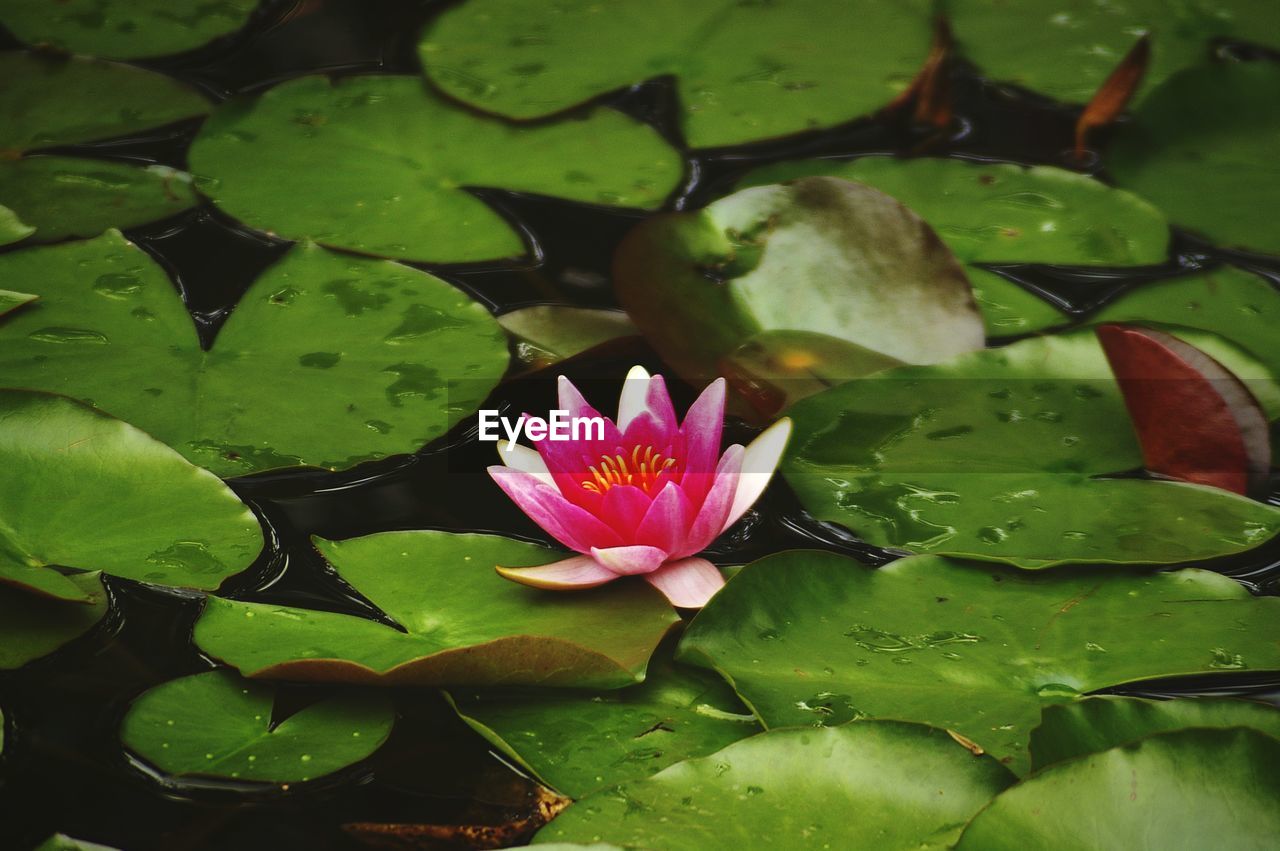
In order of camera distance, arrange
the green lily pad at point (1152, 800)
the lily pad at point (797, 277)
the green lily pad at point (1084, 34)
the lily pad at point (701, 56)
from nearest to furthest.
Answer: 1. the green lily pad at point (1152, 800)
2. the lily pad at point (797, 277)
3. the lily pad at point (701, 56)
4. the green lily pad at point (1084, 34)

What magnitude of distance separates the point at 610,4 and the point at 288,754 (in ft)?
6.12

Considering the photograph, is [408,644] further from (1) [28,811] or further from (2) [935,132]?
(2) [935,132]

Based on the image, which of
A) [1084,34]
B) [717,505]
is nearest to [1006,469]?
[717,505]

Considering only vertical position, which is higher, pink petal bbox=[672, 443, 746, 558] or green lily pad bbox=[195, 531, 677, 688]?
pink petal bbox=[672, 443, 746, 558]

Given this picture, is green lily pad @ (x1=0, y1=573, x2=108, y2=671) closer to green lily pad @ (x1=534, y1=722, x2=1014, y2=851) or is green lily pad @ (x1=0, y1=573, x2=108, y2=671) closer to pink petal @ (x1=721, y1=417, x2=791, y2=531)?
green lily pad @ (x1=534, y1=722, x2=1014, y2=851)

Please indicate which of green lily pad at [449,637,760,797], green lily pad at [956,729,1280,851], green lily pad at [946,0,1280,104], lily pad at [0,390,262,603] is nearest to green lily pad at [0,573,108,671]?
lily pad at [0,390,262,603]

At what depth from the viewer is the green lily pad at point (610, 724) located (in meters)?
1.05

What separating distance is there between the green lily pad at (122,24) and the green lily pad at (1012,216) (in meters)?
1.32

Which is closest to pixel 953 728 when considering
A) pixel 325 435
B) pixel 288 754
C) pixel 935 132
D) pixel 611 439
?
pixel 611 439

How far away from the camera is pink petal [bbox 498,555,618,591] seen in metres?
1.19

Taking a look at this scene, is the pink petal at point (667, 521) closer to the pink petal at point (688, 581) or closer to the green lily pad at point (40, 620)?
the pink petal at point (688, 581)

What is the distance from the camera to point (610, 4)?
237cm

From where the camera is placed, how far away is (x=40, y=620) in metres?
1.20

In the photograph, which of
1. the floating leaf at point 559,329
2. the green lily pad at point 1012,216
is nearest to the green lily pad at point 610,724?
the floating leaf at point 559,329
